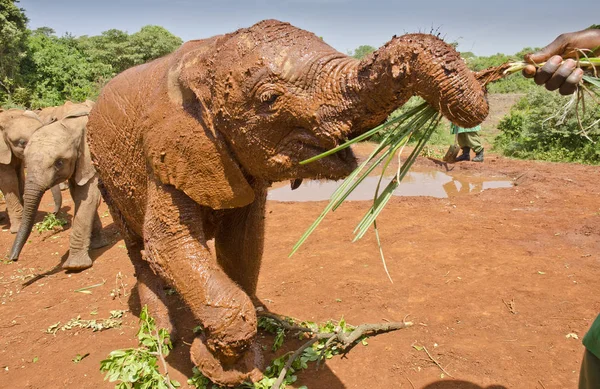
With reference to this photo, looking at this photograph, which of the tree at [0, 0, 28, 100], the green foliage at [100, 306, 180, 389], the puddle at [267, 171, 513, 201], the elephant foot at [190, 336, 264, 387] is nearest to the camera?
the elephant foot at [190, 336, 264, 387]

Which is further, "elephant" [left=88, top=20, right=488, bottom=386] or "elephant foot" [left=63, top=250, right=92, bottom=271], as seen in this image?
"elephant foot" [left=63, top=250, right=92, bottom=271]

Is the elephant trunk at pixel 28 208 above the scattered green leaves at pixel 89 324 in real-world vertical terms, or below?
above

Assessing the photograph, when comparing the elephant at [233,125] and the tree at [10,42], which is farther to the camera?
the tree at [10,42]

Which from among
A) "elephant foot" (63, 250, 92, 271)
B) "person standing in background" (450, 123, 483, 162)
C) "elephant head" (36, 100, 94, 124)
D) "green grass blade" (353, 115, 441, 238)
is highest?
"elephant head" (36, 100, 94, 124)

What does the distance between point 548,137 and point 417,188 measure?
20.4 ft

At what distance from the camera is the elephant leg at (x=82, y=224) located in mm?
6441

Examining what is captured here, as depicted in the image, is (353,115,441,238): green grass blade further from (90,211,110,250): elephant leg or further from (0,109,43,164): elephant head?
(0,109,43,164): elephant head

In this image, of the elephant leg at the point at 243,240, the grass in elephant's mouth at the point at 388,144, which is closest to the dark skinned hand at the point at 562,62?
the grass in elephant's mouth at the point at 388,144

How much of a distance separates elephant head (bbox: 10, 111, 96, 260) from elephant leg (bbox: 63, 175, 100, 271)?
0.17 metres

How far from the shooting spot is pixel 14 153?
8516 millimetres

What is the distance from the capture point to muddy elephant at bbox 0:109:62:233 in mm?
8234

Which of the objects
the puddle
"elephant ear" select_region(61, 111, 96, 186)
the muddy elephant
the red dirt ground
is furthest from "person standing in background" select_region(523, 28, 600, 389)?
the muddy elephant

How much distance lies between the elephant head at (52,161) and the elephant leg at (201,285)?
4.02m

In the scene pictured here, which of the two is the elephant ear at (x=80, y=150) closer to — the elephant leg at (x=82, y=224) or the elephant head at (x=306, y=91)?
the elephant leg at (x=82, y=224)
